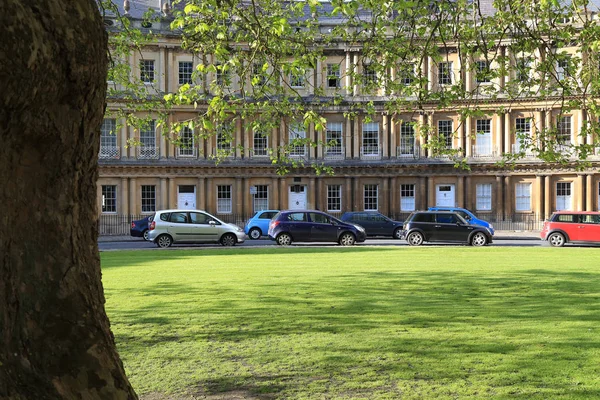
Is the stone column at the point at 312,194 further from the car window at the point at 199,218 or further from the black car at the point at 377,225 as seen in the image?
the car window at the point at 199,218

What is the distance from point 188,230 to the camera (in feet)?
95.1

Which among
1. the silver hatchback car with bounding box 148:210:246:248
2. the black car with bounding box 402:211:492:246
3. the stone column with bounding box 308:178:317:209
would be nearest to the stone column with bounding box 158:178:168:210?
the stone column with bounding box 308:178:317:209

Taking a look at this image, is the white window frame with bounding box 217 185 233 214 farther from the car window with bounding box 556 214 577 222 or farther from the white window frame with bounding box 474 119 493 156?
the car window with bounding box 556 214 577 222

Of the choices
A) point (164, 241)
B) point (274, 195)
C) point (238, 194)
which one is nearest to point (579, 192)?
point (274, 195)

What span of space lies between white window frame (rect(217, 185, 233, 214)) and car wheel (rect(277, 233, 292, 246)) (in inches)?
839

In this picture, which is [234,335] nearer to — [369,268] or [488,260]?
[369,268]

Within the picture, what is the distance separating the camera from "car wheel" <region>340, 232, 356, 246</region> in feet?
95.6

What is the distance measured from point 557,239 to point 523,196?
2058cm

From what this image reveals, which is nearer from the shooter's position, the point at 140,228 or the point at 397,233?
the point at 140,228

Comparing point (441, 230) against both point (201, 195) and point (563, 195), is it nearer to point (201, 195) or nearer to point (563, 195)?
point (563, 195)

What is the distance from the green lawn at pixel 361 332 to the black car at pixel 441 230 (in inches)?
491

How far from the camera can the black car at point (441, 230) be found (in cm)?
2916

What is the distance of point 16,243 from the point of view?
10.9 feet

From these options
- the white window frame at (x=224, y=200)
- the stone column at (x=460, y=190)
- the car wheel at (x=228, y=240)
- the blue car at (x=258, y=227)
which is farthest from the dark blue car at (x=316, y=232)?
the stone column at (x=460, y=190)
